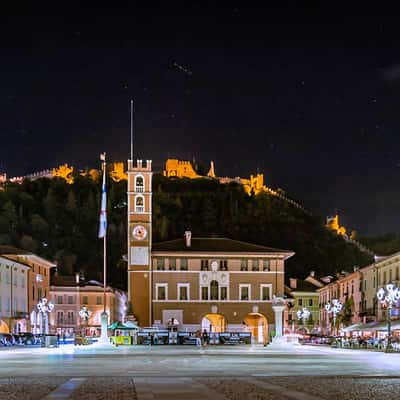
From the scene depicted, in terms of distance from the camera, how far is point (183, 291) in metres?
81.0

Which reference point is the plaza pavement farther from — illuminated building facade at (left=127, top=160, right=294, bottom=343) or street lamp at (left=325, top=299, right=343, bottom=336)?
illuminated building facade at (left=127, top=160, right=294, bottom=343)

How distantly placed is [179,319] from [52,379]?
60.8 meters

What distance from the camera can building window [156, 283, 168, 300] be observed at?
8000 cm

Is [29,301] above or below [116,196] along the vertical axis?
below

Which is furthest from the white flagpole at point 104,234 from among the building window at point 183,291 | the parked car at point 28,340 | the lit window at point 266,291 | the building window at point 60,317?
the building window at point 60,317

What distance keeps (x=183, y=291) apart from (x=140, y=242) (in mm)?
6549

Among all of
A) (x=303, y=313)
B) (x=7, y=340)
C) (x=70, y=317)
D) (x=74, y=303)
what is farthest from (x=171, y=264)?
(x=70, y=317)

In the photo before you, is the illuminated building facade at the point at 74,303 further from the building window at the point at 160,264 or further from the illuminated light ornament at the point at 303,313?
the building window at the point at 160,264

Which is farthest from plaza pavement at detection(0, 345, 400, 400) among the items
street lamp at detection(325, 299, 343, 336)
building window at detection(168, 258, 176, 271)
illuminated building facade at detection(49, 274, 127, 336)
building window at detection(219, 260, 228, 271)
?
illuminated building facade at detection(49, 274, 127, 336)

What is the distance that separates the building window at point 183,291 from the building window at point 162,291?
1.42 meters

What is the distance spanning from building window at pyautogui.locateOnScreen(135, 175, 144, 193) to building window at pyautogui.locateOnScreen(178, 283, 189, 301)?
10362 millimetres

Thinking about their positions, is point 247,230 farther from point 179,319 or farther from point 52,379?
point 52,379

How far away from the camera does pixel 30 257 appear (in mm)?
84062

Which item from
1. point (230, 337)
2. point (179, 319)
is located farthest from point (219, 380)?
point (179, 319)
